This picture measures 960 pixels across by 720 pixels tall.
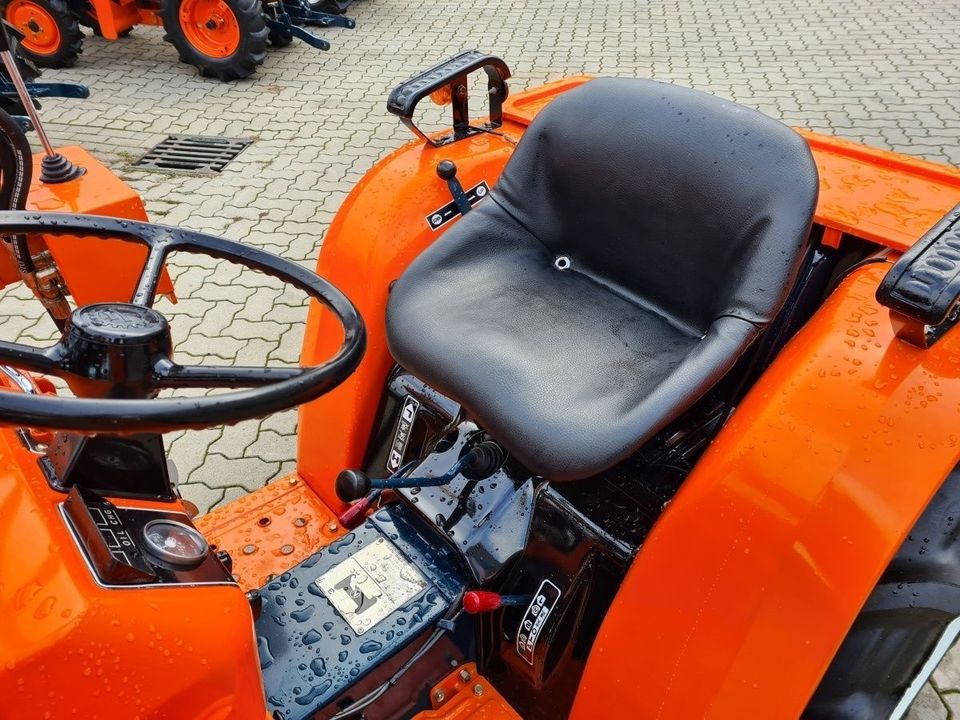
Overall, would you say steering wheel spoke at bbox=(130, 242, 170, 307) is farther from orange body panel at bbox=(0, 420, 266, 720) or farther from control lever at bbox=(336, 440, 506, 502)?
control lever at bbox=(336, 440, 506, 502)

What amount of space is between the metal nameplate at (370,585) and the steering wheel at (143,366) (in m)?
0.62

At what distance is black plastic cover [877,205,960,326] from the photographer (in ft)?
3.07

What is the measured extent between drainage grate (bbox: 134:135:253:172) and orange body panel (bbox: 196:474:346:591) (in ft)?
9.66

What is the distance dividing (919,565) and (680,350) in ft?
1.66

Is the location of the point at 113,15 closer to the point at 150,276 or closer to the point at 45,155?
the point at 45,155

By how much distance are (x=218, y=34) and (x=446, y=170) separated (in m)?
4.39

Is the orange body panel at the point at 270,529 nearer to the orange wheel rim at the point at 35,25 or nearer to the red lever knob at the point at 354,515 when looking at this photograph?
the red lever knob at the point at 354,515

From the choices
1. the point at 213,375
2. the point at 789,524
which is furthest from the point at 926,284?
the point at 213,375

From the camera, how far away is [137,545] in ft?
3.15

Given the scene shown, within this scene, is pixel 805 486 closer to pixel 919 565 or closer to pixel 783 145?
pixel 919 565

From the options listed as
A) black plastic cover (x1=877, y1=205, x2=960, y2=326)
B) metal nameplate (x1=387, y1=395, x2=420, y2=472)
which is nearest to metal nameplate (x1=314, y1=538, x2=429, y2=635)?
metal nameplate (x1=387, y1=395, x2=420, y2=472)

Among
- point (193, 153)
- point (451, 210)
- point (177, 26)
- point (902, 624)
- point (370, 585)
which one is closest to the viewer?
point (902, 624)

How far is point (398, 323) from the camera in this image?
57.2 inches

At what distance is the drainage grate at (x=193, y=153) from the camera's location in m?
4.23
